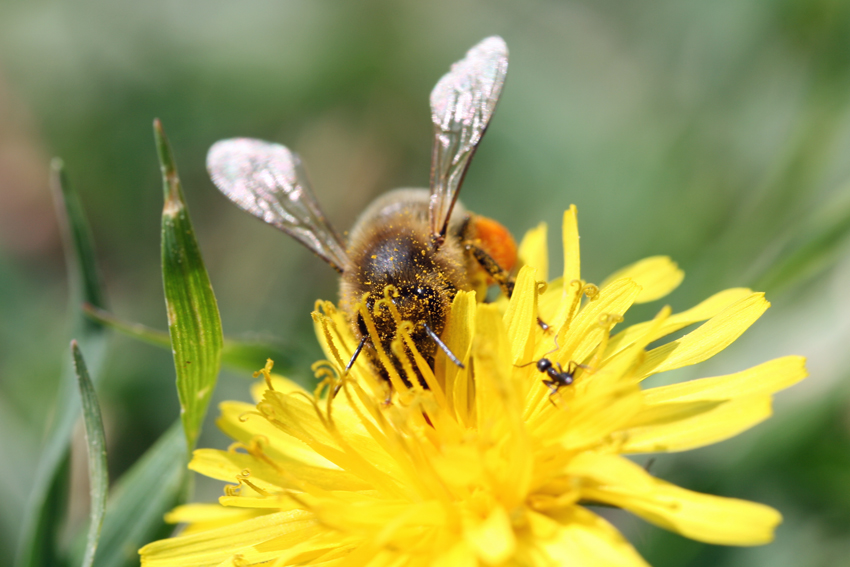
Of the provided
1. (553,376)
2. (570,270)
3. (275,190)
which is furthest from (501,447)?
(275,190)

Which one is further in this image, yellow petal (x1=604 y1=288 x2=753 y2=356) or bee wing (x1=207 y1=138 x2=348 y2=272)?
bee wing (x1=207 y1=138 x2=348 y2=272)

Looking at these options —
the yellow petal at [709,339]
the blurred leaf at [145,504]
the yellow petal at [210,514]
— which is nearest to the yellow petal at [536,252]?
the yellow petal at [709,339]

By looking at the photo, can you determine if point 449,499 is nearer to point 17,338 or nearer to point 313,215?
point 313,215

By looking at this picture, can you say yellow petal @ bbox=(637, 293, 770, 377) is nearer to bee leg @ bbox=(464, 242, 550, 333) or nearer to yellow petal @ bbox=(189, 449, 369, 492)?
bee leg @ bbox=(464, 242, 550, 333)

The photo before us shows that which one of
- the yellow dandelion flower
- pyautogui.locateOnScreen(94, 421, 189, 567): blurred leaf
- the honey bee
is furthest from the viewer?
pyautogui.locateOnScreen(94, 421, 189, 567): blurred leaf

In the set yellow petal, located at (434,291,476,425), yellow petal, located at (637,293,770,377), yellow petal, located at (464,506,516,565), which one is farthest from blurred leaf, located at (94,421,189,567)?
yellow petal, located at (637,293,770,377)

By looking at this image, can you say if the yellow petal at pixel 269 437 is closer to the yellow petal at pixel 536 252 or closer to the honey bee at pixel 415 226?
the honey bee at pixel 415 226
